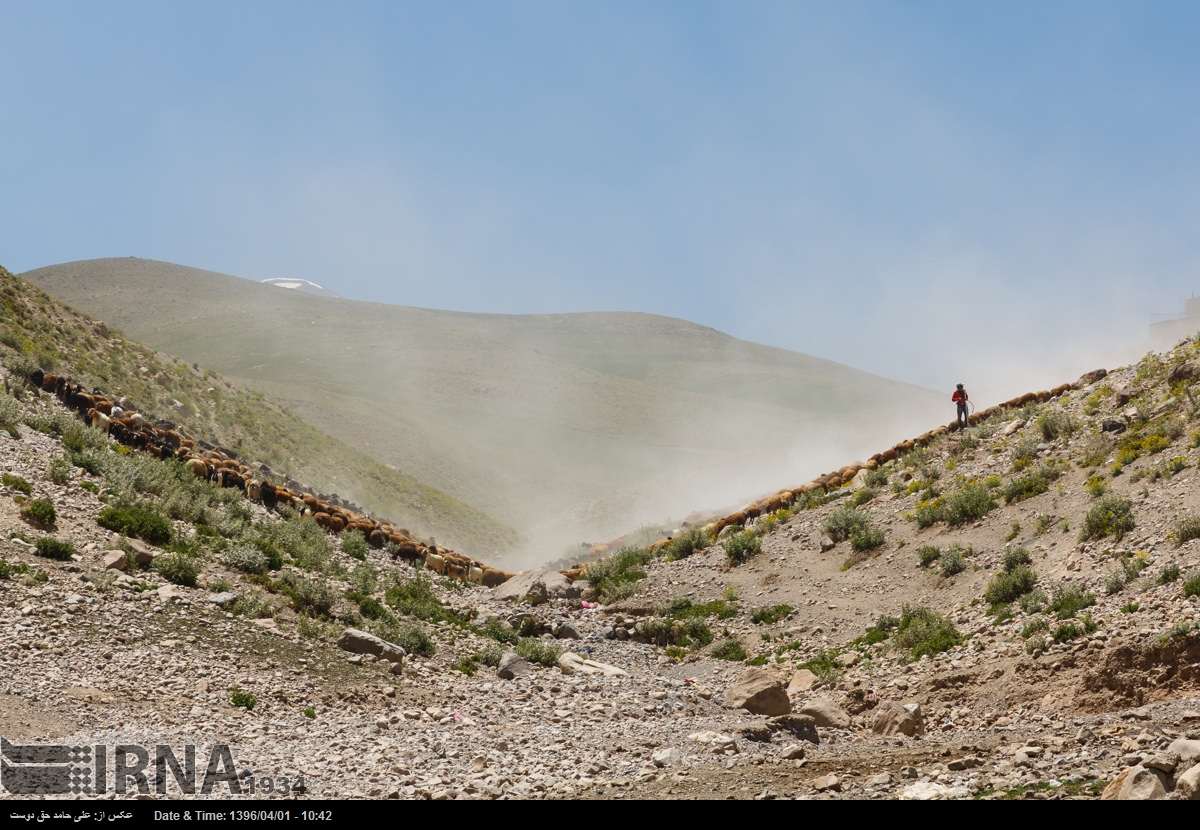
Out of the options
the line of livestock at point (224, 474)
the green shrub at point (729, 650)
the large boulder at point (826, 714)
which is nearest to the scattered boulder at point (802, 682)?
the green shrub at point (729, 650)

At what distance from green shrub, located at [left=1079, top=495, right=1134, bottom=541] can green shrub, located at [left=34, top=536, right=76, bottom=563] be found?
14.8m

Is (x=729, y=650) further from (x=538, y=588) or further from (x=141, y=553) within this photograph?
(x=141, y=553)

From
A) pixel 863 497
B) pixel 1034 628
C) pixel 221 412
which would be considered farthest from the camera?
pixel 221 412

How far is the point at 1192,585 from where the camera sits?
1102 centimetres

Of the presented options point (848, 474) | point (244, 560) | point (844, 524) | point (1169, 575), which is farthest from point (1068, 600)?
point (244, 560)

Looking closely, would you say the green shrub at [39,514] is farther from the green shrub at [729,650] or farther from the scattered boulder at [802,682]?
the scattered boulder at [802,682]

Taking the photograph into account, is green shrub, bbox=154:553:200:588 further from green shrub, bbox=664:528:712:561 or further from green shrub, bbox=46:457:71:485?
green shrub, bbox=664:528:712:561

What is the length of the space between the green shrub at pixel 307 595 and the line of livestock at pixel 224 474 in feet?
15.9

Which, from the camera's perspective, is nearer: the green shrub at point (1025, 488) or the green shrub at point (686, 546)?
the green shrub at point (1025, 488)

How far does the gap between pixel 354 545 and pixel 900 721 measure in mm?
11443

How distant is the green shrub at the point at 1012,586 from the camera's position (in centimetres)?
1341

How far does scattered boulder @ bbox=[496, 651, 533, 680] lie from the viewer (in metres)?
13.2
